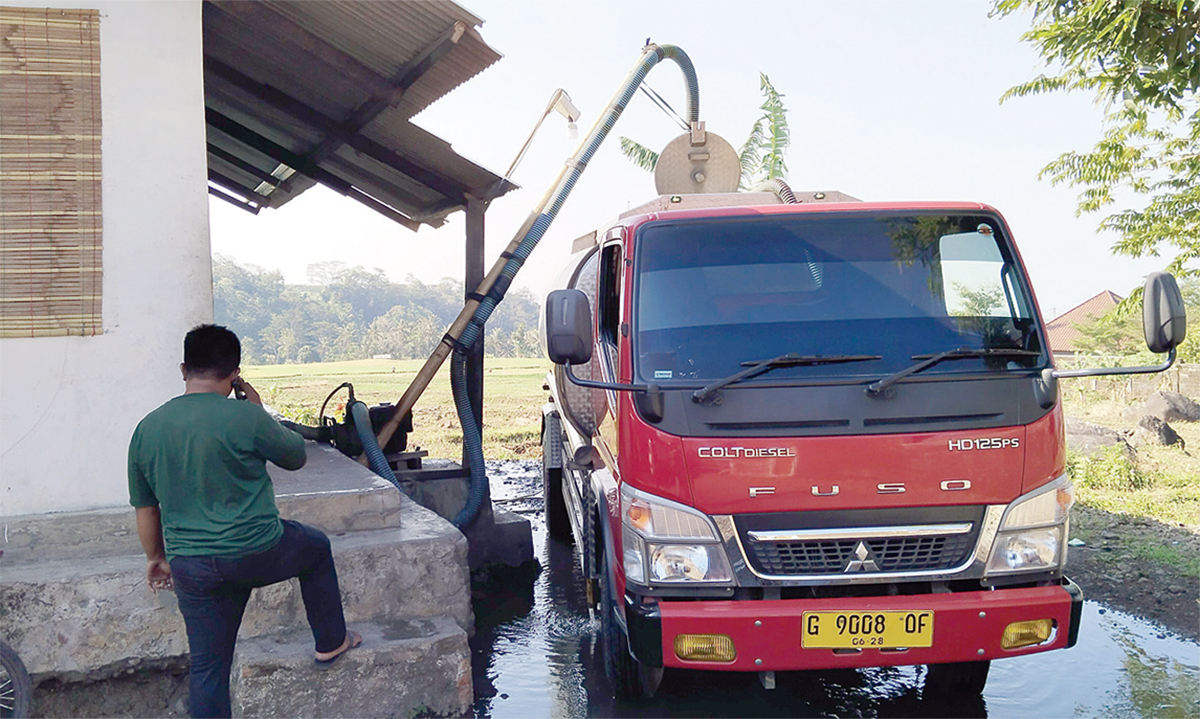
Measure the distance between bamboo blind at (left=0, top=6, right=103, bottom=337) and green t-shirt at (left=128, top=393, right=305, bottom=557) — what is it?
1698 millimetres

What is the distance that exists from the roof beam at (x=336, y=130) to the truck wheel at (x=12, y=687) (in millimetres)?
4286

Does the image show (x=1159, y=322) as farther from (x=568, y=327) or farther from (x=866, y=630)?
Result: (x=568, y=327)

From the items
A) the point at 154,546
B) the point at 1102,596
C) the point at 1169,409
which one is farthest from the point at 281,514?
the point at 1169,409

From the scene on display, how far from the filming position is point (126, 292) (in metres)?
4.70

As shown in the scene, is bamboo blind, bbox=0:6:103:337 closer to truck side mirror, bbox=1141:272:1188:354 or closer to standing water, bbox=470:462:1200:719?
standing water, bbox=470:462:1200:719

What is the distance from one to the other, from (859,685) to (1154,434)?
33.4 ft

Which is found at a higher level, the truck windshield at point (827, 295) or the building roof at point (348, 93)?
the building roof at point (348, 93)

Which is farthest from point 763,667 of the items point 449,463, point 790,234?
point 449,463

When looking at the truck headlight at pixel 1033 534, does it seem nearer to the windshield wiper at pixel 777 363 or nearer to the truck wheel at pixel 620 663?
the windshield wiper at pixel 777 363

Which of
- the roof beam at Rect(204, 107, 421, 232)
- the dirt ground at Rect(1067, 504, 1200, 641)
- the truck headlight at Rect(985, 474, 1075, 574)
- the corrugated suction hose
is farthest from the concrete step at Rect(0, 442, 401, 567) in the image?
the dirt ground at Rect(1067, 504, 1200, 641)

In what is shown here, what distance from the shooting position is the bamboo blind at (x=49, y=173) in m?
4.52

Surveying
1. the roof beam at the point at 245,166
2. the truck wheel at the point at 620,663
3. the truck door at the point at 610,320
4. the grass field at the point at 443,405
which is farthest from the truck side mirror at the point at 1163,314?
the roof beam at the point at 245,166

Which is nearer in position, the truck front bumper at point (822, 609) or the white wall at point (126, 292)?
the truck front bumper at point (822, 609)

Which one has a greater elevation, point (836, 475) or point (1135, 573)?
point (836, 475)
